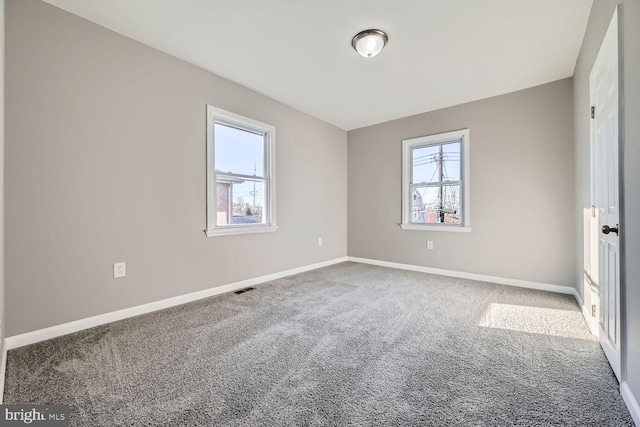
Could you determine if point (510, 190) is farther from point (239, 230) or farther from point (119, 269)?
point (119, 269)

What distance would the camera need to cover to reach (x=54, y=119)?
6.71ft

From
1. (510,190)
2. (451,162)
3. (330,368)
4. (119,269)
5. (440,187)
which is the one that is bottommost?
(330,368)

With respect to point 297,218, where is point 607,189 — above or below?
above

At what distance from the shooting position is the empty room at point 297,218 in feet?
4.56

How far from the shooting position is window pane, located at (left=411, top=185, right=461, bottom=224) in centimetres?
398

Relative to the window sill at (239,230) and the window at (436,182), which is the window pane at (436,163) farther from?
the window sill at (239,230)

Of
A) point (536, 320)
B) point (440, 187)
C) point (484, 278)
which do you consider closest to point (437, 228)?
point (440, 187)

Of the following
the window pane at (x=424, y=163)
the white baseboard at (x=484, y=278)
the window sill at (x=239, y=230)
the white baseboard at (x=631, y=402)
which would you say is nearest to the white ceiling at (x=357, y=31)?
the window pane at (x=424, y=163)

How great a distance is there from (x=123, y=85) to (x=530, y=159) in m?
4.44

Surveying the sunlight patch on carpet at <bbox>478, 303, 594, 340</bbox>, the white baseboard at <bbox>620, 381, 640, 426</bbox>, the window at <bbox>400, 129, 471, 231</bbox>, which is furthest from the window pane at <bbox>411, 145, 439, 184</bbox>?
the white baseboard at <bbox>620, 381, 640, 426</bbox>

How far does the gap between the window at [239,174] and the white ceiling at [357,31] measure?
0.54 m

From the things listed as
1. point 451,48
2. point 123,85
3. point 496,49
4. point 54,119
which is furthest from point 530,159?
point 54,119

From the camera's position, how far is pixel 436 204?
415 cm

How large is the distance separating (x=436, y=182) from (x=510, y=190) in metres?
0.94
